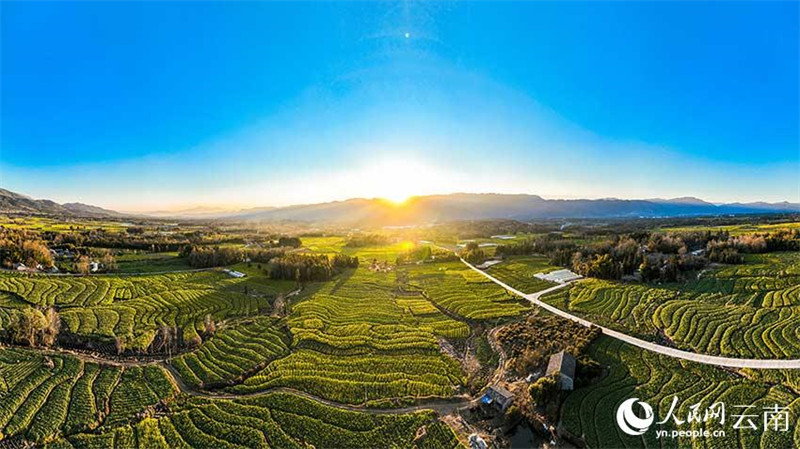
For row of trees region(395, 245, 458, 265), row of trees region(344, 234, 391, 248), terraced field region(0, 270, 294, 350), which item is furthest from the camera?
row of trees region(344, 234, 391, 248)

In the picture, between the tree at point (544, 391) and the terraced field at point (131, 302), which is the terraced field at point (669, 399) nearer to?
the tree at point (544, 391)

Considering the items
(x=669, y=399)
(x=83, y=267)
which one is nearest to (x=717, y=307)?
(x=669, y=399)

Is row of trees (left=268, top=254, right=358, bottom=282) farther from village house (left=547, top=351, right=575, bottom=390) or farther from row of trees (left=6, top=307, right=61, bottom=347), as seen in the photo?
village house (left=547, top=351, right=575, bottom=390)

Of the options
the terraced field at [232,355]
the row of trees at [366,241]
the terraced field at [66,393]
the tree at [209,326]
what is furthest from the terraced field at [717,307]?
the row of trees at [366,241]

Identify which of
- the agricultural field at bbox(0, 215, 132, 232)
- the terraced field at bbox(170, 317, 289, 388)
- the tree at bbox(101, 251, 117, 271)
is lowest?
the terraced field at bbox(170, 317, 289, 388)

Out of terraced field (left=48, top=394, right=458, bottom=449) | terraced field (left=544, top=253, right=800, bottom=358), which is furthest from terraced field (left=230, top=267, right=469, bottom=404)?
terraced field (left=544, top=253, right=800, bottom=358)
